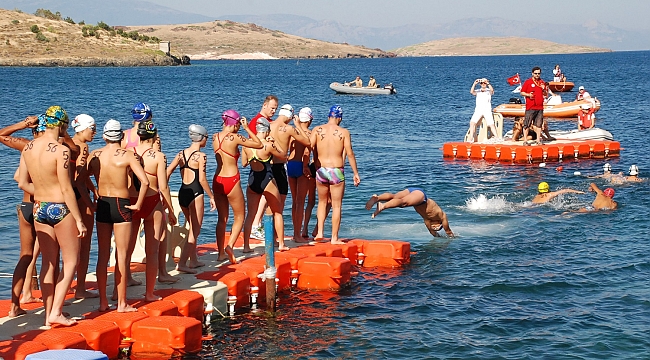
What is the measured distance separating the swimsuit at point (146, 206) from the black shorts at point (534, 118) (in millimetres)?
17601

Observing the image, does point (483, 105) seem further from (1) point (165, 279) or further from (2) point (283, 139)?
(1) point (165, 279)

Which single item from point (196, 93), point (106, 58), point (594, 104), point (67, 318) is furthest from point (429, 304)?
point (106, 58)

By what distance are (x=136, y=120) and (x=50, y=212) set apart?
226 centimetres

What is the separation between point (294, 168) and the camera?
45.3 ft

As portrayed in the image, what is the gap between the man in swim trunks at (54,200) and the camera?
8.88m

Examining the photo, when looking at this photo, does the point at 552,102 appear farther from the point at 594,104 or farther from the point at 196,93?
the point at 196,93

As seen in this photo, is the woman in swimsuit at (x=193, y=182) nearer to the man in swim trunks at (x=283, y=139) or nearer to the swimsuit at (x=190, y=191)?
the swimsuit at (x=190, y=191)

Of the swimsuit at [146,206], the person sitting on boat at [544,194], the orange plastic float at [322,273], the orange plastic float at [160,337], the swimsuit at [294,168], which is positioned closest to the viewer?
the orange plastic float at [160,337]

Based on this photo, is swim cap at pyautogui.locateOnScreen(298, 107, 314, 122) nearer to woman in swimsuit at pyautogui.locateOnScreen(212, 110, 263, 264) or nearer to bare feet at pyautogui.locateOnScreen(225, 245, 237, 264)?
woman in swimsuit at pyautogui.locateOnScreen(212, 110, 263, 264)

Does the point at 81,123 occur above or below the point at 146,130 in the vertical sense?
above

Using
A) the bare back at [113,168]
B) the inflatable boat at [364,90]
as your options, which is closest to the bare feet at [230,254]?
the bare back at [113,168]

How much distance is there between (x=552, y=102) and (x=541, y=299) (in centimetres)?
2614

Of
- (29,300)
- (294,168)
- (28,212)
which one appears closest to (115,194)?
(28,212)

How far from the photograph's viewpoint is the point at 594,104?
3225 cm
